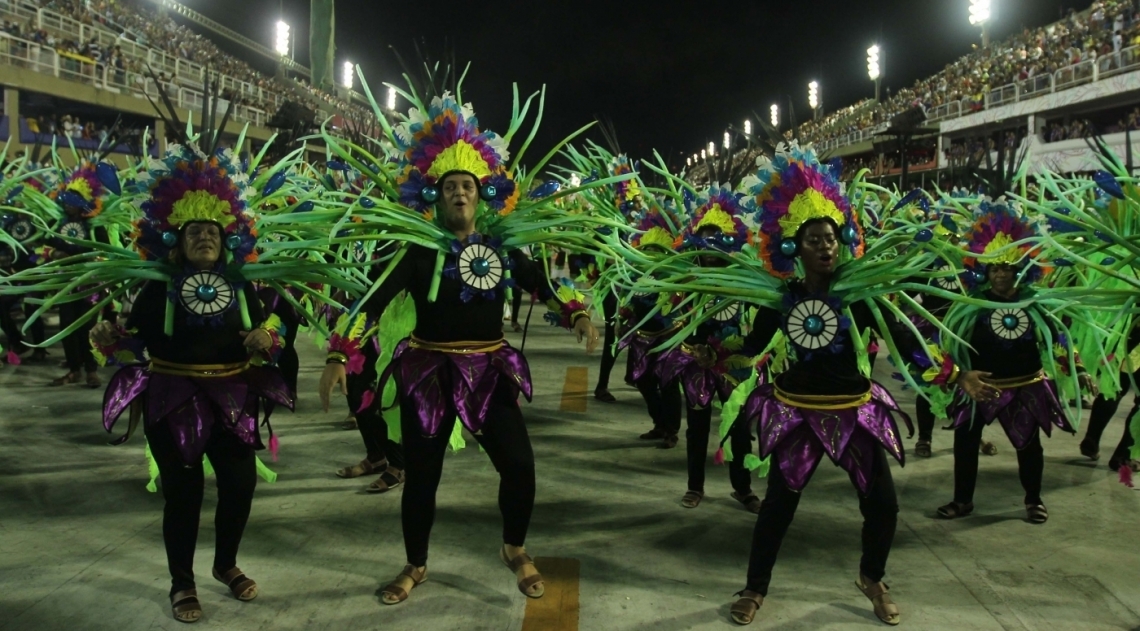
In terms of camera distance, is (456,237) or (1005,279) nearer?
(456,237)

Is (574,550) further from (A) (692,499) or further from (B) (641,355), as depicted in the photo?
(B) (641,355)

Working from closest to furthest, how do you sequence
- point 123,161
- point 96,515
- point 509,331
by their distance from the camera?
point 96,515
point 509,331
point 123,161

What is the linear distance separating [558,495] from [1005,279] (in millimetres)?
2816

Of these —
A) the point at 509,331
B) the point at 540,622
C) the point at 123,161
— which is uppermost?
the point at 123,161

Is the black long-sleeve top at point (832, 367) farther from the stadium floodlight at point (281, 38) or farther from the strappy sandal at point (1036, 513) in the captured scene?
the stadium floodlight at point (281, 38)

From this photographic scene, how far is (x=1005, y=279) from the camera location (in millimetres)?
4793

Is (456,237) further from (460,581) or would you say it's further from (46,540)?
(46,540)

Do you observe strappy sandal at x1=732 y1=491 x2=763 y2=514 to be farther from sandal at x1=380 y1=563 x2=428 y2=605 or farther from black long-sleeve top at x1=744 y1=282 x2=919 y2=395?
sandal at x1=380 y1=563 x2=428 y2=605

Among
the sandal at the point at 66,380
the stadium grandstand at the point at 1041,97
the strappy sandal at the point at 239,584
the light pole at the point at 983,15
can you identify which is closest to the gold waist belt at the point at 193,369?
the strappy sandal at the point at 239,584

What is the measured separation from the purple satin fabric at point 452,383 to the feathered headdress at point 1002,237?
278cm

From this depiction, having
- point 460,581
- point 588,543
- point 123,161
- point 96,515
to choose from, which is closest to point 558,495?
point 588,543

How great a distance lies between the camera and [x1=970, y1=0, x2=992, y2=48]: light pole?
30.8 metres

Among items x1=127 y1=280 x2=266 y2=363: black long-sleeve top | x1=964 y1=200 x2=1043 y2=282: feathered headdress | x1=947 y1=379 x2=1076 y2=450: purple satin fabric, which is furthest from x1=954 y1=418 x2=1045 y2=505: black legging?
x1=127 y1=280 x2=266 y2=363: black long-sleeve top

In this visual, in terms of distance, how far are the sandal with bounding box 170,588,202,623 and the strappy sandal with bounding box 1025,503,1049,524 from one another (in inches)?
168
